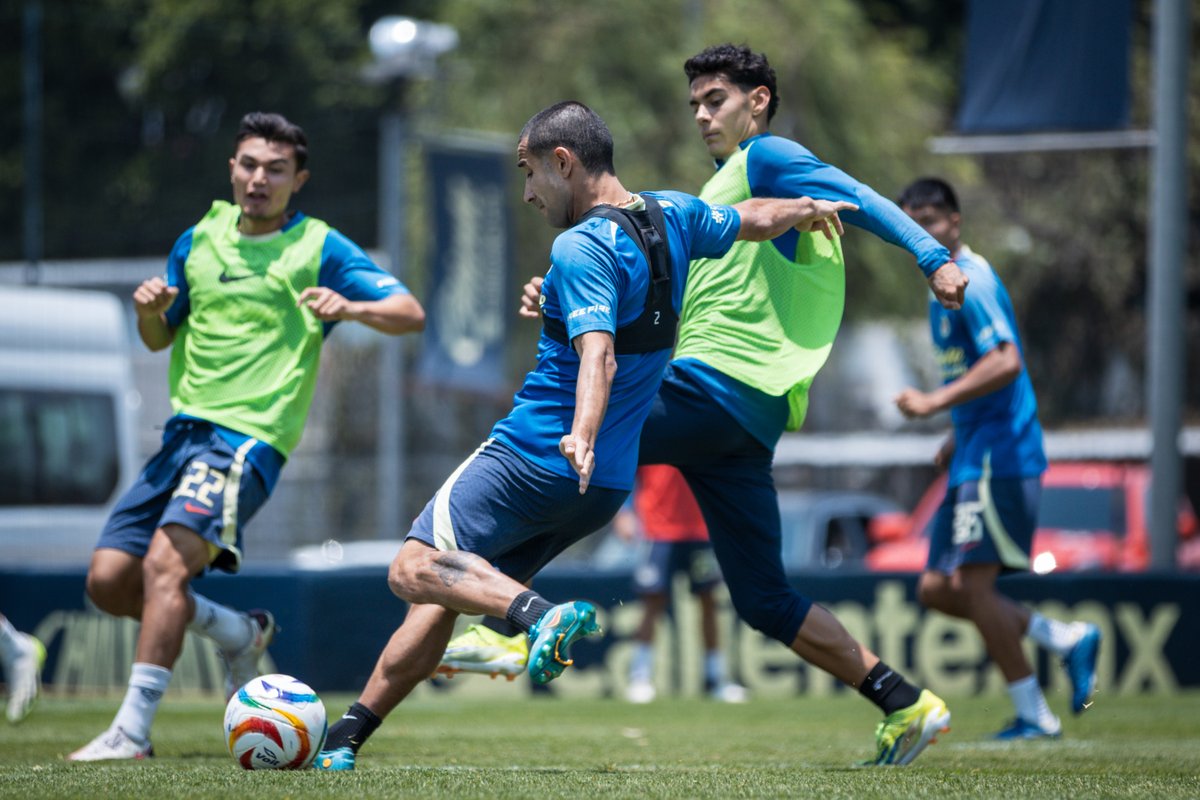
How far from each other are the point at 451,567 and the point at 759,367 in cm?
161

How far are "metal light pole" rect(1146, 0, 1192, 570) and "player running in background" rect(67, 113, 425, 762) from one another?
A: 766 cm

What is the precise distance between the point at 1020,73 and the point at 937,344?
5.57 m

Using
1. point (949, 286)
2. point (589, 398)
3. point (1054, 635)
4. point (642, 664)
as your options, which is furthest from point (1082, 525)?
point (589, 398)

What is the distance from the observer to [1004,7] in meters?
13.2

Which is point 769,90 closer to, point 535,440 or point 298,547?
point 535,440

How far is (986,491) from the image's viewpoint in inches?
313

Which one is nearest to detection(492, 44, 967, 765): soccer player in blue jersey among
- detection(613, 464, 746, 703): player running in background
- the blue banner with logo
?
detection(613, 464, 746, 703): player running in background

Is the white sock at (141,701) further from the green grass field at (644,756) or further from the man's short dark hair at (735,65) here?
the man's short dark hair at (735,65)

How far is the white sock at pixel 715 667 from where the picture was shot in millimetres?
11859

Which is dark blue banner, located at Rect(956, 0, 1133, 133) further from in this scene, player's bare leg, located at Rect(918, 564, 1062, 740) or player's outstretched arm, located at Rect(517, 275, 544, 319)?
player's outstretched arm, located at Rect(517, 275, 544, 319)

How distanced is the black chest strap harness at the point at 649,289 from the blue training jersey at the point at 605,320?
A: 0.08 feet

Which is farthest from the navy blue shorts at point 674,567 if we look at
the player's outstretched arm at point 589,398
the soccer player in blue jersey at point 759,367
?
the player's outstretched arm at point 589,398

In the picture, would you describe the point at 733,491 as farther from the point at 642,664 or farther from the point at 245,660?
the point at 642,664

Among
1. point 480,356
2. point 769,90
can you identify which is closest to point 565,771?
point 769,90
